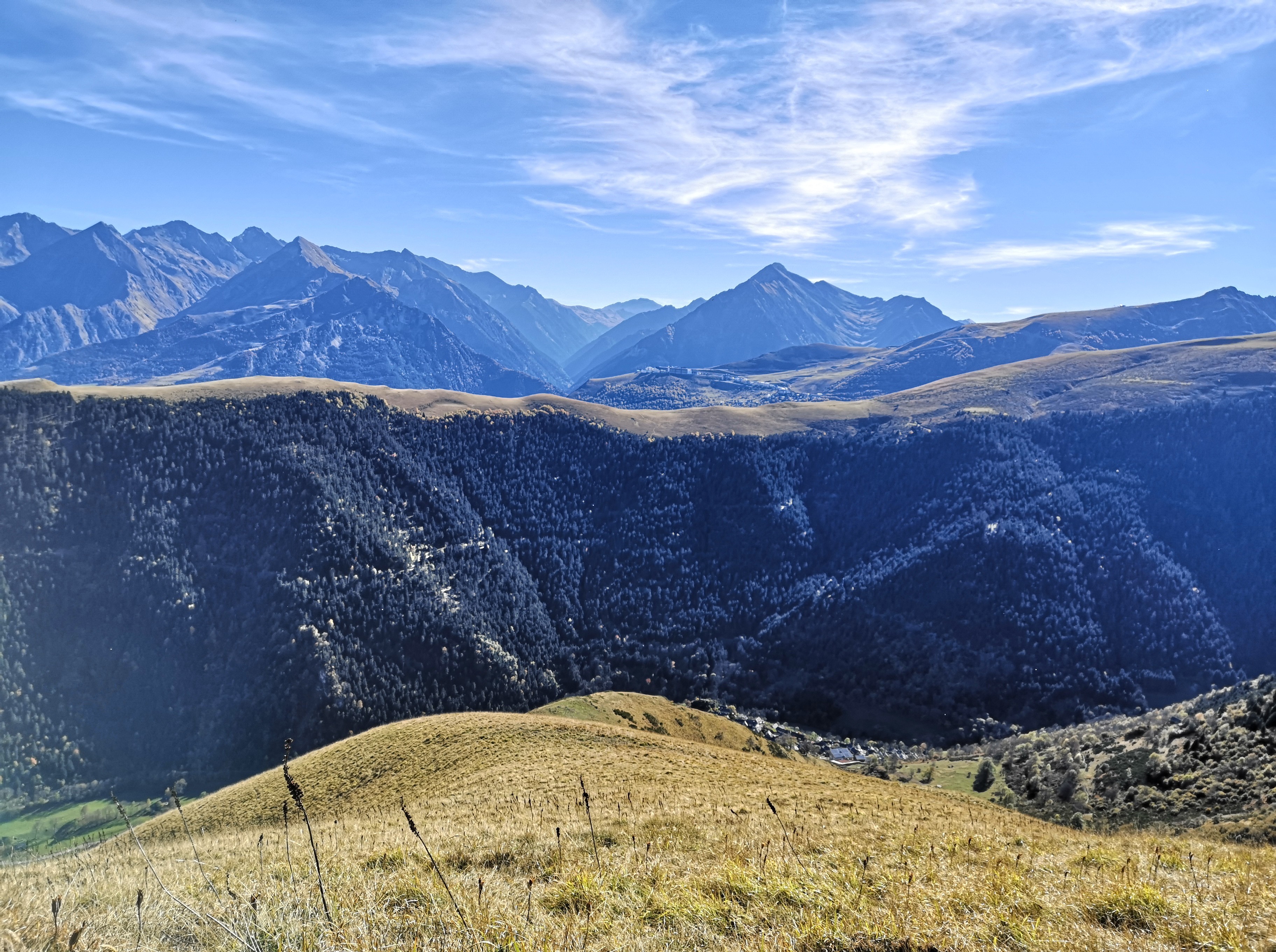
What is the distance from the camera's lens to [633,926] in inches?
340

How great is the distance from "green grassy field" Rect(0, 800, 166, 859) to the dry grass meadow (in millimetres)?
166994

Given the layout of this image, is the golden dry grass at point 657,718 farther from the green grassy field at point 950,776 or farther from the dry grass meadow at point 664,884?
the dry grass meadow at point 664,884

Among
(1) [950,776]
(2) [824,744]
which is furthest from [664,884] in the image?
(2) [824,744]

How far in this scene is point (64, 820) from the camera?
150 meters

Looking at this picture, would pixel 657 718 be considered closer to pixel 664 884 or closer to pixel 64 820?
pixel 664 884

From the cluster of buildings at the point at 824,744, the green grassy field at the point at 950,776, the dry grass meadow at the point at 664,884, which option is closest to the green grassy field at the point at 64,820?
the cluster of buildings at the point at 824,744

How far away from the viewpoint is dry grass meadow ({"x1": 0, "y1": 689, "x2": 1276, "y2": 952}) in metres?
8.13

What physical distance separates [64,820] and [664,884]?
212654 mm

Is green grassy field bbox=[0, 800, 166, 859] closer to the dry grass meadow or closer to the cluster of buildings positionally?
the cluster of buildings

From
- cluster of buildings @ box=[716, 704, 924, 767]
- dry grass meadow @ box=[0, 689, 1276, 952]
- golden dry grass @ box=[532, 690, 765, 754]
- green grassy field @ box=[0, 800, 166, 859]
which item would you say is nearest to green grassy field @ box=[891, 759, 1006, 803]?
cluster of buildings @ box=[716, 704, 924, 767]

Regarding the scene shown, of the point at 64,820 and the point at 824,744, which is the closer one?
the point at 64,820

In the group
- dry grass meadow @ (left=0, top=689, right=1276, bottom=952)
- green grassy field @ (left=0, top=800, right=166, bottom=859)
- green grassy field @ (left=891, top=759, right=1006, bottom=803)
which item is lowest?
green grassy field @ (left=0, top=800, right=166, bottom=859)

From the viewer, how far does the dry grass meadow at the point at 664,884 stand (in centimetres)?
813

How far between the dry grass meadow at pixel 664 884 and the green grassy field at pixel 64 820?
166994 millimetres
